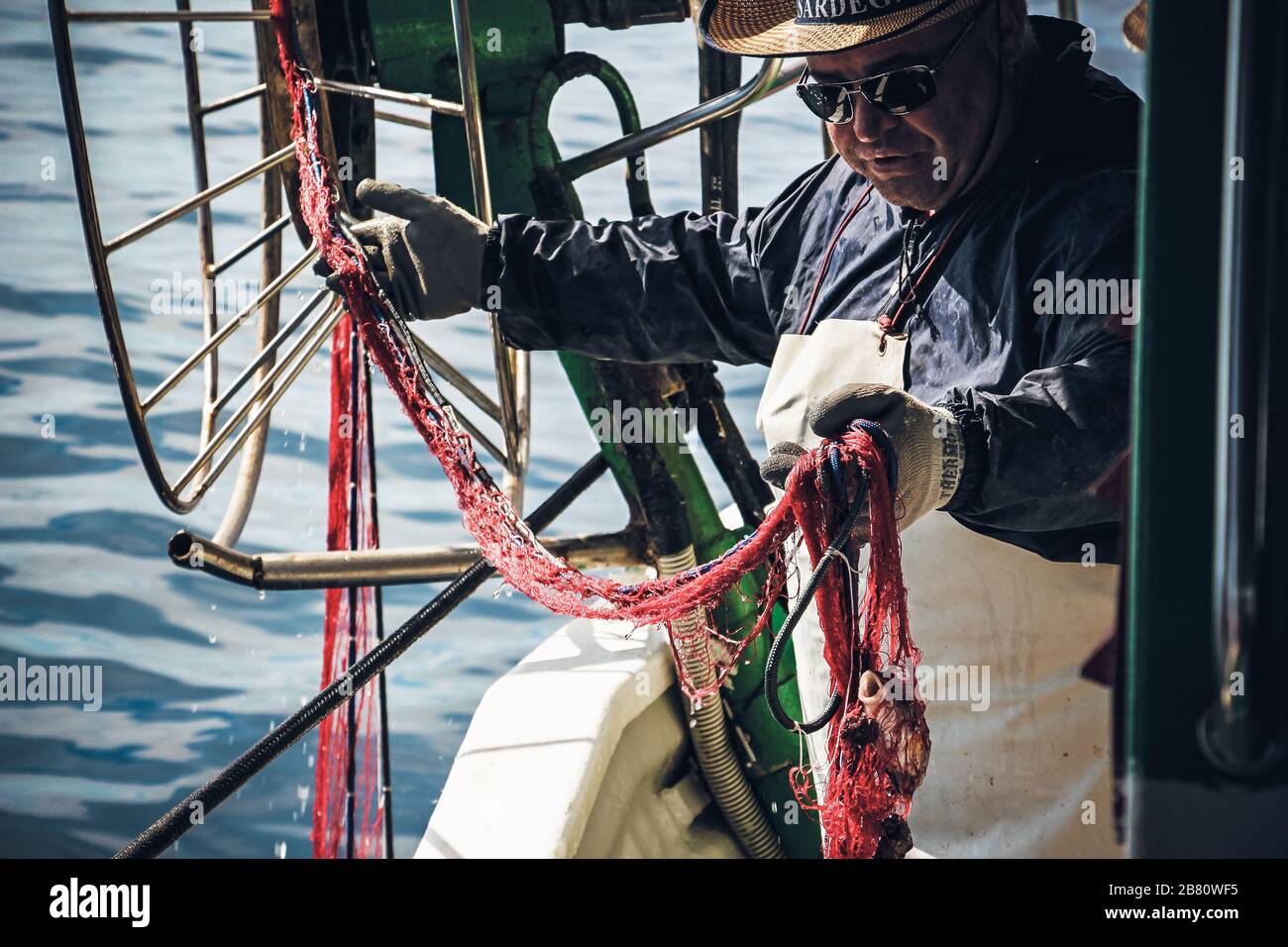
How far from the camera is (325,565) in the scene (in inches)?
104

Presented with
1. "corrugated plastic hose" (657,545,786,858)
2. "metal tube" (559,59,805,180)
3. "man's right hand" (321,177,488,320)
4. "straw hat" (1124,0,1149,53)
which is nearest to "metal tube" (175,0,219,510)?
"man's right hand" (321,177,488,320)

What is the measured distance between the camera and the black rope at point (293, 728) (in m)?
2.19

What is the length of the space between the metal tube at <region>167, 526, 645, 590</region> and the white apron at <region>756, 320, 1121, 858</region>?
2.69 feet

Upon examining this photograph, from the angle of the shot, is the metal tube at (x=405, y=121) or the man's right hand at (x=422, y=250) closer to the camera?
the man's right hand at (x=422, y=250)

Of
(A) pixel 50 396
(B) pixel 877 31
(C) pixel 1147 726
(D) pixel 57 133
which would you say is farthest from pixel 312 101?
(D) pixel 57 133

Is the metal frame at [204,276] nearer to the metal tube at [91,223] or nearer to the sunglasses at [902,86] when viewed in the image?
the metal tube at [91,223]

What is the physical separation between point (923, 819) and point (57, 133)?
25.2 ft

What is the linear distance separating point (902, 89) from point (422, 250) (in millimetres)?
771

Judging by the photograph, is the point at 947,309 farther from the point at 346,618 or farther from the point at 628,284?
the point at 346,618

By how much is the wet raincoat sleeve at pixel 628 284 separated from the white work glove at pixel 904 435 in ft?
2.70

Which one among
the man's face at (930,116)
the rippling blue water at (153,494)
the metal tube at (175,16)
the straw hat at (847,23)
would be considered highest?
the metal tube at (175,16)

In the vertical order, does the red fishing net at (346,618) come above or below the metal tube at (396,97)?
below

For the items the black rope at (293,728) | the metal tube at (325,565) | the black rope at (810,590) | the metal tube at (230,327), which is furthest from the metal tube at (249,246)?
the black rope at (810,590)
